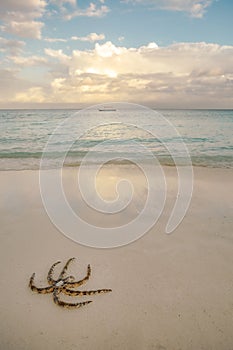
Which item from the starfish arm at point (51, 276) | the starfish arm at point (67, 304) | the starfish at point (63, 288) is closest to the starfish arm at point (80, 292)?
the starfish at point (63, 288)

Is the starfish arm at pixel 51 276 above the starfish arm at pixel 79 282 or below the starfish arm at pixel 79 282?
above

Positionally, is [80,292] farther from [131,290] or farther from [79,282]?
[131,290]

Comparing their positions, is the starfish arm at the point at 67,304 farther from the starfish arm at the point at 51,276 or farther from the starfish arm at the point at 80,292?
the starfish arm at the point at 51,276

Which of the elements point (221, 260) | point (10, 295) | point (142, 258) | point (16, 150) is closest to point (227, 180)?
point (221, 260)

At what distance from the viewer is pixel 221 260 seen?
4379mm

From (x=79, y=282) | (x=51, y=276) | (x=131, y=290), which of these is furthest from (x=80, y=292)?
(x=131, y=290)

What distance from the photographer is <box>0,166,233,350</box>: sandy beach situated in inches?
121

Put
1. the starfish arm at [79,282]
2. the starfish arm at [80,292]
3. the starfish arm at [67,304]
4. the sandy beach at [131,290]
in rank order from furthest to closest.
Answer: the starfish arm at [79,282], the starfish arm at [80,292], the starfish arm at [67,304], the sandy beach at [131,290]

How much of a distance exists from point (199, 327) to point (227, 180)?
7.02m

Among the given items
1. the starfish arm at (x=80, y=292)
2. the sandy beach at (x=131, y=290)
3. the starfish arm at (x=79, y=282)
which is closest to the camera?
the sandy beach at (x=131, y=290)

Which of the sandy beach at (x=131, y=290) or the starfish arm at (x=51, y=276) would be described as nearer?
the sandy beach at (x=131, y=290)

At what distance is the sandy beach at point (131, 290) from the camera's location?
306cm

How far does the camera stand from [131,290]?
373 cm

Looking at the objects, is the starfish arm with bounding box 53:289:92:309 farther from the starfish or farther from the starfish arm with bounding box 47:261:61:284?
the starfish arm with bounding box 47:261:61:284
